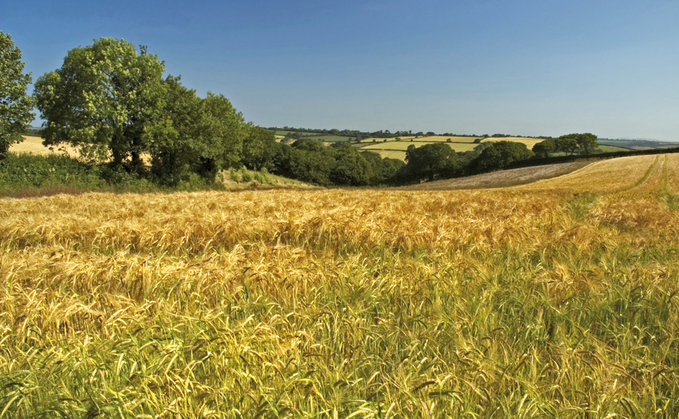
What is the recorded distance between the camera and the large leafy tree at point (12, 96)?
2498 cm

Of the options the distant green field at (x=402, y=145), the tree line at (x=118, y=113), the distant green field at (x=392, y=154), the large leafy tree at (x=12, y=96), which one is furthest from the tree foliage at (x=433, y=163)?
the large leafy tree at (x=12, y=96)

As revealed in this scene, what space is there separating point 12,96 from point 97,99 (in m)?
5.07

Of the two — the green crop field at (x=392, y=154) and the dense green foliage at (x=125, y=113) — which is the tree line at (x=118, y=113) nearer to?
the dense green foliage at (x=125, y=113)

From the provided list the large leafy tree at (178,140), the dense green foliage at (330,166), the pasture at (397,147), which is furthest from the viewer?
the pasture at (397,147)

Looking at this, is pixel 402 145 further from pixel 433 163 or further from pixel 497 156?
pixel 497 156

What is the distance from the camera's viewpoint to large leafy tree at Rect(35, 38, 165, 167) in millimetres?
28391

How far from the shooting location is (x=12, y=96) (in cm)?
2552

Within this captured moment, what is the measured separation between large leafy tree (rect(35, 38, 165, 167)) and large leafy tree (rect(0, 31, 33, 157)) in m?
2.19

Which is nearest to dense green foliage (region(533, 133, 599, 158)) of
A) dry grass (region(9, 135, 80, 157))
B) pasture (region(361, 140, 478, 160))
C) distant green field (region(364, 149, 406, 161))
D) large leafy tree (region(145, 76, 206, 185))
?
pasture (region(361, 140, 478, 160))

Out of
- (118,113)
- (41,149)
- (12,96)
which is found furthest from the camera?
(41,149)

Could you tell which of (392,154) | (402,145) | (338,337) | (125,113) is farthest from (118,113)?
(402,145)

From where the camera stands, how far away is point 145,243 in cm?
579

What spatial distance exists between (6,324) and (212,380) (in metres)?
1.96

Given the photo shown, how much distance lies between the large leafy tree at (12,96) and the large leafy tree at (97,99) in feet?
7.19
